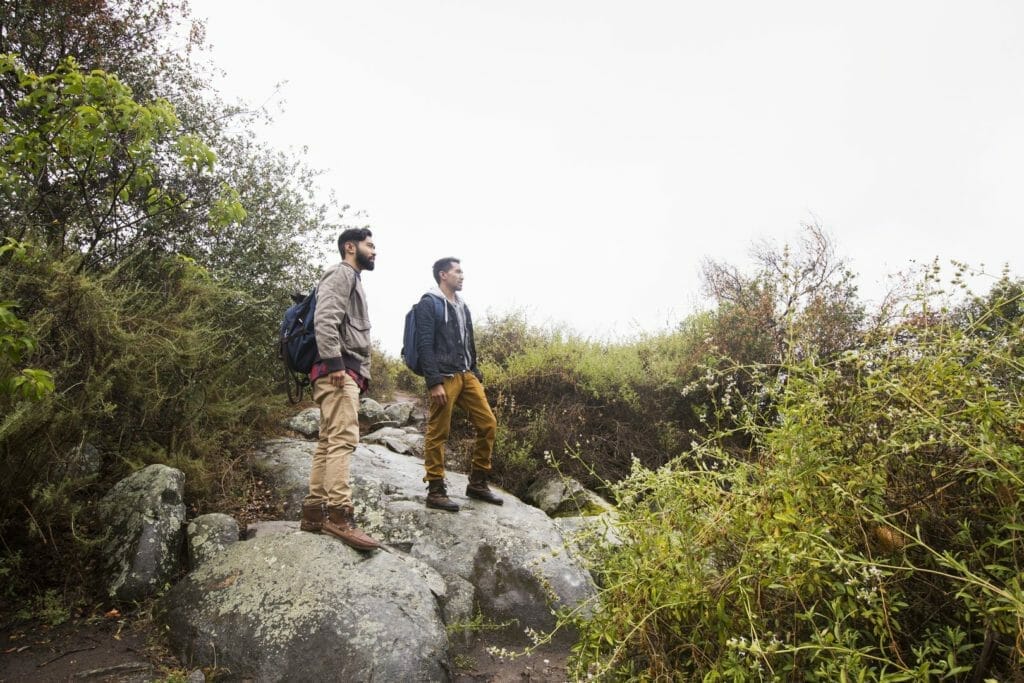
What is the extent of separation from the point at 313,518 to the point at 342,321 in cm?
163

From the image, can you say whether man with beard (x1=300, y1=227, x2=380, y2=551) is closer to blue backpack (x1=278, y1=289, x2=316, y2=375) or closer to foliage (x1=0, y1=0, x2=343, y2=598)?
blue backpack (x1=278, y1=289, x2=316, y2=375)

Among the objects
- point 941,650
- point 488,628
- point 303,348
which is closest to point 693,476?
point 941,650

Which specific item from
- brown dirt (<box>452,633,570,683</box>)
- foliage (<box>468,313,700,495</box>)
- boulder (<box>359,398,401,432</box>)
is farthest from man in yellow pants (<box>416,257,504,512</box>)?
boulder (<box>359,398,401,432</box>)

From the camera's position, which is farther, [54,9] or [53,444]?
[54,9]

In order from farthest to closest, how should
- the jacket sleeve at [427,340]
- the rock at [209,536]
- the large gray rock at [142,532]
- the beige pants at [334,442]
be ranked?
the jacket sleeve at [427,340] → the beige pants at [334,442] → the rock at [209,536] → the large gray rock at [142,532]

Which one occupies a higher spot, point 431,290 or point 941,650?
point 431,290

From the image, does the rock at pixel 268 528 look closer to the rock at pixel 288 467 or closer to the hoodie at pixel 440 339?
the rock at pixel 288 467

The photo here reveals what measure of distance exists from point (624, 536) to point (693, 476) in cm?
34

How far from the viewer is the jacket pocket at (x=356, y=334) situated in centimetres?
483

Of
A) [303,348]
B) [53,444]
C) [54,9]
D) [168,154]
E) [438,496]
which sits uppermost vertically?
[54,9]

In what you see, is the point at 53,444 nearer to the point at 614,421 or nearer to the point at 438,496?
the point at 438,496

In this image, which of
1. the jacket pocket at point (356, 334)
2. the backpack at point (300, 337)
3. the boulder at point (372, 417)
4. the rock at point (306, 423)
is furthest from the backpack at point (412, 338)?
the boulder at point (372, 417)

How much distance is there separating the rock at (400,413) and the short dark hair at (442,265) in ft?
12.8

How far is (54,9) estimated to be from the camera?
7703 mm
